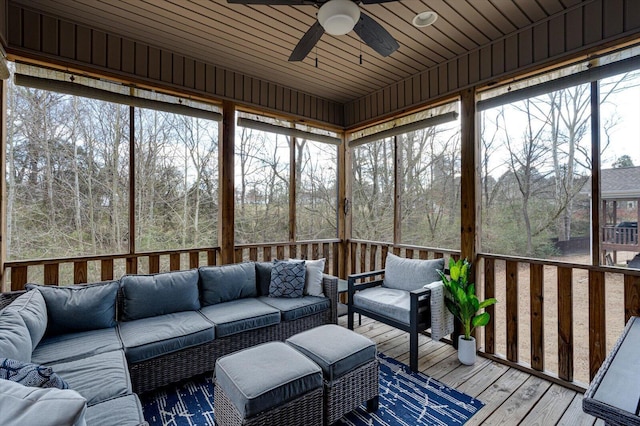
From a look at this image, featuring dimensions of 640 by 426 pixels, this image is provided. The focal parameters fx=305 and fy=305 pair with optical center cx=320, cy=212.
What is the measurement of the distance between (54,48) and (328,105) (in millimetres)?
3190

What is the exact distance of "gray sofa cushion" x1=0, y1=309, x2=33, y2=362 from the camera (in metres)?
1.55

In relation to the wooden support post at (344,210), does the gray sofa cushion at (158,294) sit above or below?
below

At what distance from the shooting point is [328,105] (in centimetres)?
470

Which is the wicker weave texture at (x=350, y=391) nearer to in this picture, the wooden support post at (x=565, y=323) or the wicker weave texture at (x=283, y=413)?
the wicker weave texture at (x=283, y=413)

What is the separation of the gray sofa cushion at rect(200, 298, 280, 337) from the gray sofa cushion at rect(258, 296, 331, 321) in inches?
3.5

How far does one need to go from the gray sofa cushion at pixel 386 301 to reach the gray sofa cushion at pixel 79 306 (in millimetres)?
2375

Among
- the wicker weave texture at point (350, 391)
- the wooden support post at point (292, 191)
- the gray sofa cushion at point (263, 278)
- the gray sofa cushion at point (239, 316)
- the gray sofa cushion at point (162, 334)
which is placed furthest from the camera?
the wooden support post at point (292, 191)

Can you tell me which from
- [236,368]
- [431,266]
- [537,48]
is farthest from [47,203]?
[537,48]

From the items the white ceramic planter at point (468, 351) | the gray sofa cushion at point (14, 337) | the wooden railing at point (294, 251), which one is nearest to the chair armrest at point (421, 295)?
the white ceramic planter at point (468, 351)

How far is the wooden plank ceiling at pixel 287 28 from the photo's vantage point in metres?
2.56

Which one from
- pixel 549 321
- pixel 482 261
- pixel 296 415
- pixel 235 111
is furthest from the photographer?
pixel 235 111

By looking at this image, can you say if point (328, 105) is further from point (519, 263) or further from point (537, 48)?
point (519, 263)

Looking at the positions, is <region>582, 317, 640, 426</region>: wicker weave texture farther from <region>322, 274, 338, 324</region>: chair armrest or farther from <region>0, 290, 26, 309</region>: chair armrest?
<region>0, 290, 26, 309</region>: chair armrest

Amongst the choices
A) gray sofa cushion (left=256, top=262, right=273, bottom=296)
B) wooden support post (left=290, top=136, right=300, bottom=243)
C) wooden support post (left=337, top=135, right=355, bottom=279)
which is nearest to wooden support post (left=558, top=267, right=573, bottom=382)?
wooden support post (left=337, top=135, right=355, bottom=279)
